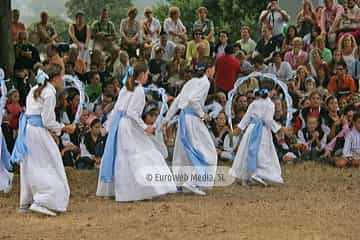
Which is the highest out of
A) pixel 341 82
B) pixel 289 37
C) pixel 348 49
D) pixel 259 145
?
pixel 289 37

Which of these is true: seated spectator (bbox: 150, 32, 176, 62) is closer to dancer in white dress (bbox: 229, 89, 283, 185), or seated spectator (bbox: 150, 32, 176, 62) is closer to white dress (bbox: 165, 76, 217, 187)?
dancer in white dress (bbox: 229, 89, 283, 185)

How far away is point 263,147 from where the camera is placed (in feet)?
35.7

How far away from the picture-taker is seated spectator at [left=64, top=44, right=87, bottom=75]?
46.2 feet

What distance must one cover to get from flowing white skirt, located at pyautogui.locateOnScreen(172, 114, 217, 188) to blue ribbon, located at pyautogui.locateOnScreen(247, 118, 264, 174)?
33.5 inches

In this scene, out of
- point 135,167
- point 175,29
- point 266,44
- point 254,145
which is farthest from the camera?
point 175,29

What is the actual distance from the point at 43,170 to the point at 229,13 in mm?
20529

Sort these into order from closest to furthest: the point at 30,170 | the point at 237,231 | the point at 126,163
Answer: the point at 237,231
the point at 30,170
the point at 126,163

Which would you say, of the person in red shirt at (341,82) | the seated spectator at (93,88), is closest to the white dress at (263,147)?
the person in red shirt at (341,82)

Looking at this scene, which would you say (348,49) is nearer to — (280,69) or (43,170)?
(280,69)

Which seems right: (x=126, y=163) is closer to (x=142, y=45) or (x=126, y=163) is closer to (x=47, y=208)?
(x=47, y=208)

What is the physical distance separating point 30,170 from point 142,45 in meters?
6.90

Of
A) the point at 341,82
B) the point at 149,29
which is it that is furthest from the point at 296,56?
the point at 149,29

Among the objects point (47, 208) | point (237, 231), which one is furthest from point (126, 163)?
point (237, 231)

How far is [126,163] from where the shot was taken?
31.7ft
